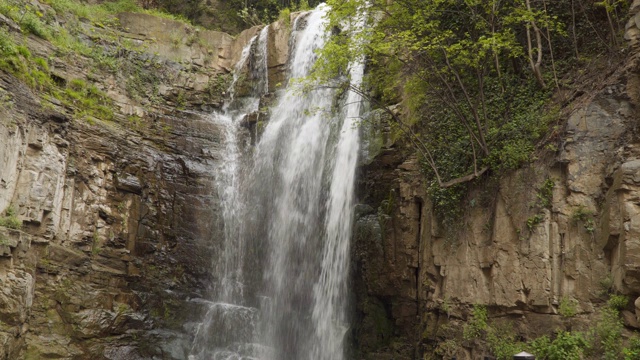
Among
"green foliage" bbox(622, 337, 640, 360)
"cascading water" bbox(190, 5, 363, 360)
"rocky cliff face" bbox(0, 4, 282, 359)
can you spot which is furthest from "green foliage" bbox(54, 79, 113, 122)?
"green foliage" bbox(622, 337, 640, 360)

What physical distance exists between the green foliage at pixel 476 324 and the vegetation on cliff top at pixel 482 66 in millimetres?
2271

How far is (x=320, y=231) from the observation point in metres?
15.0

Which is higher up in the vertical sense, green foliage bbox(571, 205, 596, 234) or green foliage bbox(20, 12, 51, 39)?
green foliage bbox(20, 12, 51, 39)

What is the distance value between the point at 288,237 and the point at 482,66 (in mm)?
7736

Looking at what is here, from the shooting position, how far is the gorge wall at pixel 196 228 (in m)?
9.07

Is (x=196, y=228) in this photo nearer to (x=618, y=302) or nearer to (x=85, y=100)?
(x=85, y=100)

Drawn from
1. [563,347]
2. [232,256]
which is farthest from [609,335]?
[232,256]

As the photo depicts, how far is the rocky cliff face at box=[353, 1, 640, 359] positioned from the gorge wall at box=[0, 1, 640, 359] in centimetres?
3

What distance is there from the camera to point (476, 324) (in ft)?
33.4

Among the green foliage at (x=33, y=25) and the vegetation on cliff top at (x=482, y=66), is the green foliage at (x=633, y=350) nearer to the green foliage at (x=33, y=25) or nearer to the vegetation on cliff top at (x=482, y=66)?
the vegetation on cliff top at (x=482, y=66)

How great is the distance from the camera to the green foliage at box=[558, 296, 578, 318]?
869cm

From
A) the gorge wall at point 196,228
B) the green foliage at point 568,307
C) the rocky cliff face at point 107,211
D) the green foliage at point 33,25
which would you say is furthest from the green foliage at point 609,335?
the green foliage at point 33,25

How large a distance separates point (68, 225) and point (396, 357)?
353 inches

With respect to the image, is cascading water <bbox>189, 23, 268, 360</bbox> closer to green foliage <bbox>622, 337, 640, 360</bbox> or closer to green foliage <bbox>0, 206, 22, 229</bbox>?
green foliage <bbox>0, 206, 22, 229</bbox>
